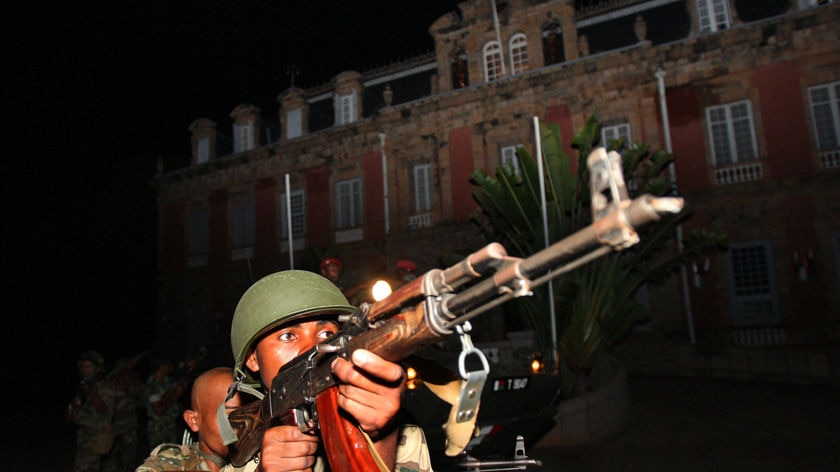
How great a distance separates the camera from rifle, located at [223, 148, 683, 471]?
1307mm

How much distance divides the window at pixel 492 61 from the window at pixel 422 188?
385 centimetres

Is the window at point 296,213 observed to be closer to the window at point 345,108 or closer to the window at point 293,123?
the window at point 293,123

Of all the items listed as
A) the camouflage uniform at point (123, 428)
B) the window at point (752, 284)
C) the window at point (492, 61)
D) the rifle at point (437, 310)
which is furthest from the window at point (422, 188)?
the rifle at point (437, 310)

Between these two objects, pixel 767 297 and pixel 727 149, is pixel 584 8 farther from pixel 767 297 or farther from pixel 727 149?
pixel 767 297

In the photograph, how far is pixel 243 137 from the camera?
24.5m

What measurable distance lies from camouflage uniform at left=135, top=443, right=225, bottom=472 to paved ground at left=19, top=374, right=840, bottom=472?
5658mm

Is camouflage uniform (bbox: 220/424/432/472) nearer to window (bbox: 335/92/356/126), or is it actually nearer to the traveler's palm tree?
the traveler's palm tree

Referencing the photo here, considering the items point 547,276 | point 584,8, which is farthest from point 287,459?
point 584,8

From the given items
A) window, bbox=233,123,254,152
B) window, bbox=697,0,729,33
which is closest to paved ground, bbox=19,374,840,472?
window, bbox=697,0,729,33

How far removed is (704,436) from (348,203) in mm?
15189

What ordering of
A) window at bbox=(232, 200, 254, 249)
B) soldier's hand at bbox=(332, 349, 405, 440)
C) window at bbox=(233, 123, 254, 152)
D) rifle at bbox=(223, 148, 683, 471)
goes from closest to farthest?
rifle at bbox=(223, 148, 683, 471) → soldier's hand at bbox=(332, 349, 405, 440) → window at bbox=(232, 200, 254, 249) → window at bbox=(233, 123, 254, 152)

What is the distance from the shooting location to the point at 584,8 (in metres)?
18.5

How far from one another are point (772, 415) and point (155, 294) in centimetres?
2788

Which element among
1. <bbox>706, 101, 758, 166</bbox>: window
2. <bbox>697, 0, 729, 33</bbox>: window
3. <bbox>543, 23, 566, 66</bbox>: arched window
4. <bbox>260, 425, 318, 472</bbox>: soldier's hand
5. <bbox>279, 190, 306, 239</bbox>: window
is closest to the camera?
<bbox>260, 425, 318, 472</bbox>: soldier's hand
